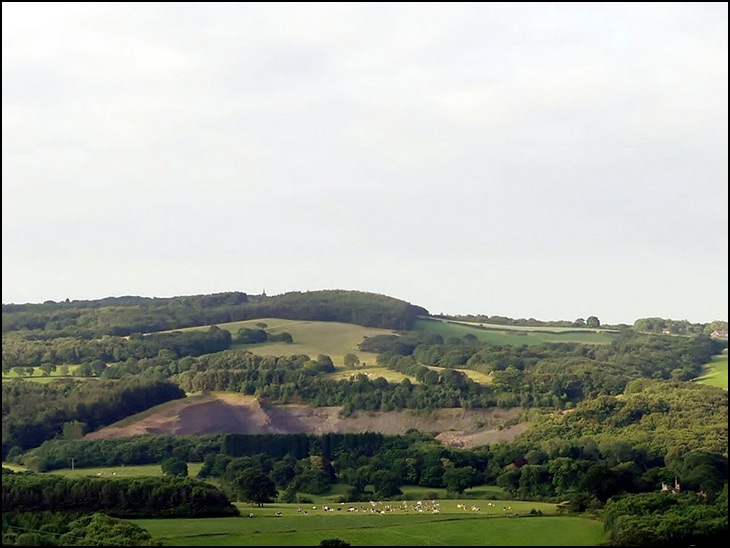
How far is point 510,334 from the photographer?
154375mm

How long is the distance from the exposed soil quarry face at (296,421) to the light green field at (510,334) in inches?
1454

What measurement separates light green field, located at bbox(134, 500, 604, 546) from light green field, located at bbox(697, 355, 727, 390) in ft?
177

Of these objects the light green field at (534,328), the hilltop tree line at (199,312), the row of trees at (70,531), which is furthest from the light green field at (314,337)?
the row of trees at (70,531)

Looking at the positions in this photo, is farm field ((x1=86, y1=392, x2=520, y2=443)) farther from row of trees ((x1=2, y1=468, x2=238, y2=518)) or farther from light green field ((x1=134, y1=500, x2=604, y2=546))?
light green field ((x1=134, y1=500, x2=604, y2=546))

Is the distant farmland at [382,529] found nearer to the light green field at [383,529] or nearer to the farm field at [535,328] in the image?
the light green field at [383,529]

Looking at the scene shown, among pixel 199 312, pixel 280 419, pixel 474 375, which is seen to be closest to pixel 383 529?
pixel 280 419

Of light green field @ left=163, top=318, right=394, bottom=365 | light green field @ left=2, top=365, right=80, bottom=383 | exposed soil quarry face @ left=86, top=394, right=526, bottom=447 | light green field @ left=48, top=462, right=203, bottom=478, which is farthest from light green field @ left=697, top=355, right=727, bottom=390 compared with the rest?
light green field @ left=2, top=365, right=80, bottom=383

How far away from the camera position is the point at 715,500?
2776 inches

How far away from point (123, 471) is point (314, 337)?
54.6 metres

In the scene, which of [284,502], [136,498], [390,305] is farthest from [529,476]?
[390,305]

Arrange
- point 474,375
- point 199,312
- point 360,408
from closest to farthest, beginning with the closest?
point 360,408, point 474,375, point 199,312

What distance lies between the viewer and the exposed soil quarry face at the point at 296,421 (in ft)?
336

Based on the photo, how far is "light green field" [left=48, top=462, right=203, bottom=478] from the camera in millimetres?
83150

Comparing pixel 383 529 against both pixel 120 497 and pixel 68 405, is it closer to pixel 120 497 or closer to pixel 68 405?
pixel 120 497
